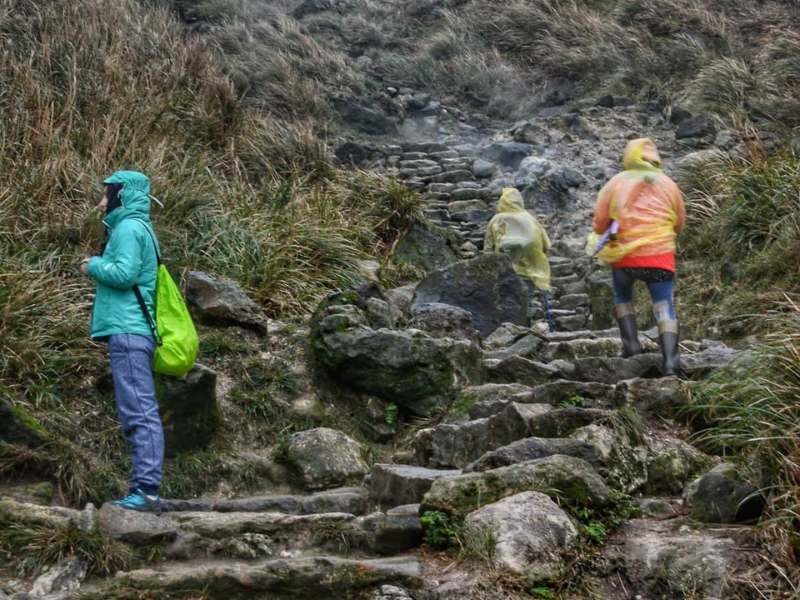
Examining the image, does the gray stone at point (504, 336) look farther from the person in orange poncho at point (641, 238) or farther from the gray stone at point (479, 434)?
the gray stone at point (479, 434)

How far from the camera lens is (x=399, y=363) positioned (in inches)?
289

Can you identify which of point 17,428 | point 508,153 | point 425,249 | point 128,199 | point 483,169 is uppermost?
point 128,199

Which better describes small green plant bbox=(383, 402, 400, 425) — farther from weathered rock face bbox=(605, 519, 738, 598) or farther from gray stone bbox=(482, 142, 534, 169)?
gray stone bbox=(482, 142, 534, 169)

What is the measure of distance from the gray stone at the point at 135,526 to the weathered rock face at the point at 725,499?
2.40 m

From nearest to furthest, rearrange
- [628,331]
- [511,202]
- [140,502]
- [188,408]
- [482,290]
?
[140,502]
[188,408]
[628,331]
[482,290]
[511,202]

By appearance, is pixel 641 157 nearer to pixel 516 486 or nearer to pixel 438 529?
pixel 516 486

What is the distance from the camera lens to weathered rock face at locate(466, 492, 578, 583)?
4238 mm

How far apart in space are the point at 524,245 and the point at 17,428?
6.30 m

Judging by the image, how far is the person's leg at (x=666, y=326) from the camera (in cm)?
710

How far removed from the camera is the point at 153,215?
9312 millimetres

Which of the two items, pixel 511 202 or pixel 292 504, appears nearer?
pixel 292 504

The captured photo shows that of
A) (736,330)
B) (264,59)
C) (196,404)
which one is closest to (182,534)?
(196,404)

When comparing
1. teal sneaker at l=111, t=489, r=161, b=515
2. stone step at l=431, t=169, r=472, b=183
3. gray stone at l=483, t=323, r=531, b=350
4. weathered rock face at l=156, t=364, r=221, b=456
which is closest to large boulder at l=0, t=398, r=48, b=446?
weathered rock face at l=156, t=364, r=221, b=456

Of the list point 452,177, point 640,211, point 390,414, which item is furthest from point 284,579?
point 452,177
